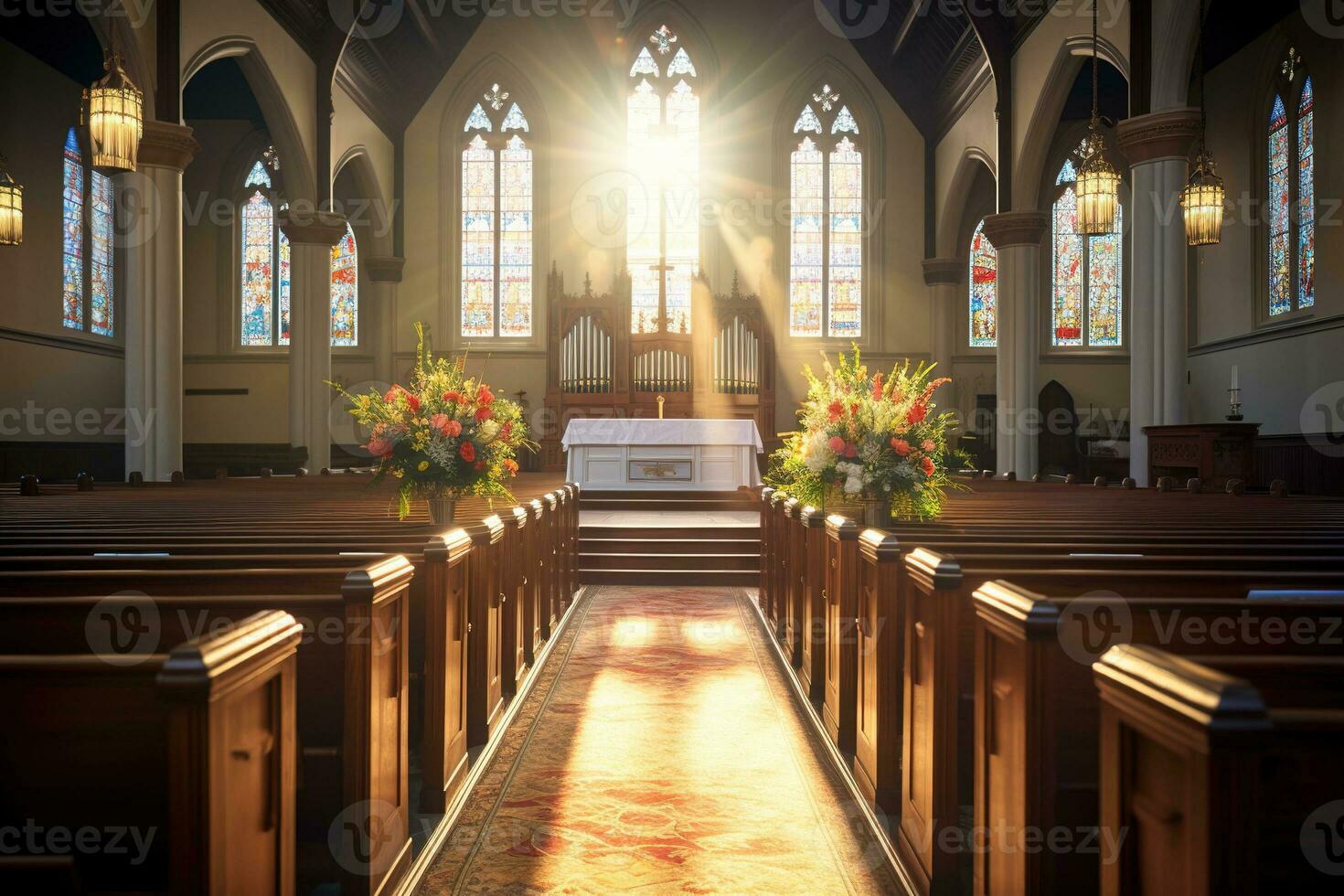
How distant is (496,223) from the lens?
15.3 metres

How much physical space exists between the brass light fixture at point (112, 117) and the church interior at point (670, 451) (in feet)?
0.18

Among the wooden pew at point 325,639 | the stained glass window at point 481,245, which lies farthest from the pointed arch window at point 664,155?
the wooden pew at point 325,639

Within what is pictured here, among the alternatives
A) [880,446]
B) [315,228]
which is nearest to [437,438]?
[880,446]

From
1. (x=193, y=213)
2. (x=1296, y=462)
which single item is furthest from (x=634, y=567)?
(x=193, y=213)

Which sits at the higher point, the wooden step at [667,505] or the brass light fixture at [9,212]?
the brass light fixture at [9,212]

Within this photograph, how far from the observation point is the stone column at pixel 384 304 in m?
15.0

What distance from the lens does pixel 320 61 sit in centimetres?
1183

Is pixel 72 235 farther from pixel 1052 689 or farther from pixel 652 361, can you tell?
pixel 1052 689

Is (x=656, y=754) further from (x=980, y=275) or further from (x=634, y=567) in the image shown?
(x=980, y=275)

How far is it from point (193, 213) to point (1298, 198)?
49.4ft

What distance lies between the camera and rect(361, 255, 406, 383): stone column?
15.0 meters

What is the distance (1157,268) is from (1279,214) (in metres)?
4.72

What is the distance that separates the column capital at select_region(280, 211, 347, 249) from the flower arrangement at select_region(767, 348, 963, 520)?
9.06 m

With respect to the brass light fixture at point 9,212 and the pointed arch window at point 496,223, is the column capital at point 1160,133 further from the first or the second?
the pointed arch window at point 496,223
